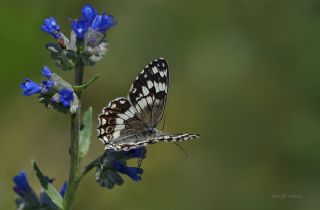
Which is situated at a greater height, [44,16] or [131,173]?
[44,16]

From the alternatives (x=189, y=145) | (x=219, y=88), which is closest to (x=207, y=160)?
(x=189, y=145)

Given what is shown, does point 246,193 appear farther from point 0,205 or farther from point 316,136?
point 0,205

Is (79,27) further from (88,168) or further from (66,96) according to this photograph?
(88,168)

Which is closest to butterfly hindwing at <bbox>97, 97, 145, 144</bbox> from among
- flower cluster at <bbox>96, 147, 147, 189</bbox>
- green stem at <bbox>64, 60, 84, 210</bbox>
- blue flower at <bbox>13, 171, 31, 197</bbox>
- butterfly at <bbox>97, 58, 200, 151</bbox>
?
butterfly at <bbox>97, 58, 200, 151</bbox>

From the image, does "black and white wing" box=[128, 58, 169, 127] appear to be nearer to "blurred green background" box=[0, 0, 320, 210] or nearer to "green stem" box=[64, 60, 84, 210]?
"green stem" box=[64, 60, 84, 210]

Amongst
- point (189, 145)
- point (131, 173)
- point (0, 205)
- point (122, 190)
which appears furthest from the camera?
point (189, 145)

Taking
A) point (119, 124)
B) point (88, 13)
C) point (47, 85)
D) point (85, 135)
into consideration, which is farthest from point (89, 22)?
point (119, 124)
